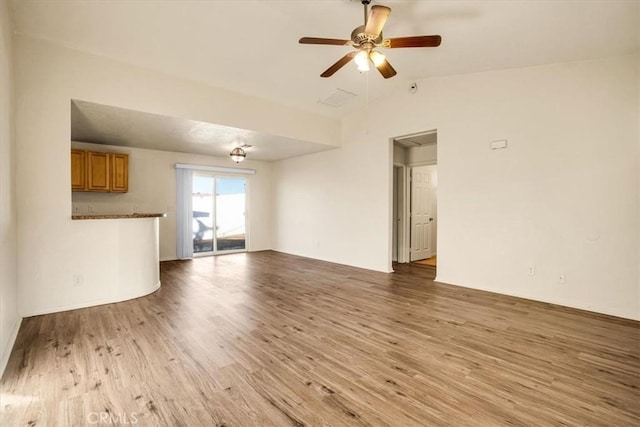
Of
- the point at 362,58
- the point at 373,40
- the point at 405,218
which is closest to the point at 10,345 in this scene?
the point at 362,58

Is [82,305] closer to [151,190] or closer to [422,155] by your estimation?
[151,190]

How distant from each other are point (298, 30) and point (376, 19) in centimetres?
143

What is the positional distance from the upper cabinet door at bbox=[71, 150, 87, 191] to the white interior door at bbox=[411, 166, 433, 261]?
6.65 metres

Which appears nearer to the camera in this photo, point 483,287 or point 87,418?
point 87,418

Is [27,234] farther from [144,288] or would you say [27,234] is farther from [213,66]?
[213,66]

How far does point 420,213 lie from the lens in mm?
6832

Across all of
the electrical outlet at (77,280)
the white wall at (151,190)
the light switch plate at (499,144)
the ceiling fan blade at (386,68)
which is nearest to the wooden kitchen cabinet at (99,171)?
the white wall at (151,190)

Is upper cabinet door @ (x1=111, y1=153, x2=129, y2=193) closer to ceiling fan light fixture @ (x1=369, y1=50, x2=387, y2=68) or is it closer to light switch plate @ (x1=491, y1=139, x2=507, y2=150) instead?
ceiling fan light fixture @ (x1=369, y1=50, x2=387, y2=68)

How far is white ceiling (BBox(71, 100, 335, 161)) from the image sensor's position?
4.00 metres

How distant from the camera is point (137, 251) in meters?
3.92

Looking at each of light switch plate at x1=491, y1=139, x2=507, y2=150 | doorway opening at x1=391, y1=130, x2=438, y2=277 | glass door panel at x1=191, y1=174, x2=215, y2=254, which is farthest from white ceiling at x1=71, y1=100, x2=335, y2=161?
light switch plate at x1=491, y1=139, x2=507, y2=150

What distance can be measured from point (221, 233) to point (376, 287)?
15.9 ft

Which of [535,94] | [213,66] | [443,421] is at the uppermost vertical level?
[213,66]

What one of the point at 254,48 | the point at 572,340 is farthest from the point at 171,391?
the point at 254,48
